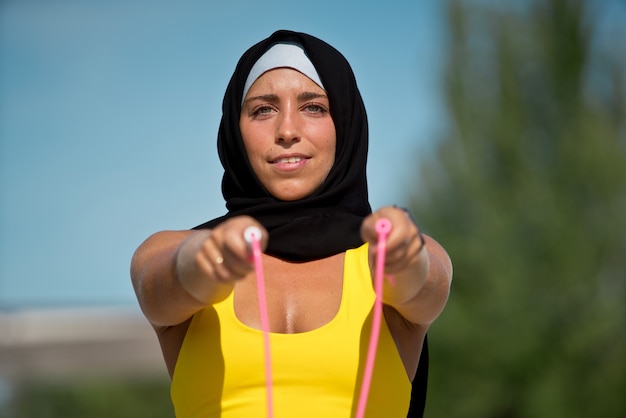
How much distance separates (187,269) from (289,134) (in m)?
0.61

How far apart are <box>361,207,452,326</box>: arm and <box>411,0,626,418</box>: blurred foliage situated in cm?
1788

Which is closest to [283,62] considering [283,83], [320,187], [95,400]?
[283,83]

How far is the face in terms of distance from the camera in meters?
2.83

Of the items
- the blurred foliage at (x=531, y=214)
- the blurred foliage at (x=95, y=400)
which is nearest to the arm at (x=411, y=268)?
the blurred foliage at (x=531, y=214)

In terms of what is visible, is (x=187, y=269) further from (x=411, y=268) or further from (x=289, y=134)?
(x=289, y=134)

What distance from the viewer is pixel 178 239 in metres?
2.70

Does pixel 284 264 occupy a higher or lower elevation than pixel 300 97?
lower

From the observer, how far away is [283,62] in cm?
293

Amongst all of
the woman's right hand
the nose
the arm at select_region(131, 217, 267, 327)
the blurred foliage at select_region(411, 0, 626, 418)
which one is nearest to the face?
the nose

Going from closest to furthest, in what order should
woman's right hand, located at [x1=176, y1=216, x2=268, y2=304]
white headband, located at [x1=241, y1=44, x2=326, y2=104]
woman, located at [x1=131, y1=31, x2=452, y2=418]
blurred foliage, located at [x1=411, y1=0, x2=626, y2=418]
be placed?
1. woman's right hand, located at [x1=176, y1=216, x2=268, y2=304]
2. woman, located at [x1=131, y1=31, x2=452, y2=418]
3. white headband, located at [x1=241, y1=44, x2=326, y2=104]
4. blurred foliage, located at [x1=411, y1=0, x2=626, y2=418]

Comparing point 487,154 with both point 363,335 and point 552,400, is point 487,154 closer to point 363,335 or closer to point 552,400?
point 552,400

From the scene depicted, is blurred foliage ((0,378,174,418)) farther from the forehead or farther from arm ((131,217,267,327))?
arm ((131,217,267,327))

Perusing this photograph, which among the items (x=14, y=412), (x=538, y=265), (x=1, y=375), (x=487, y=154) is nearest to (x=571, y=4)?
(x=487, y=154)

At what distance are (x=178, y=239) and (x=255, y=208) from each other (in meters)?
0.23
